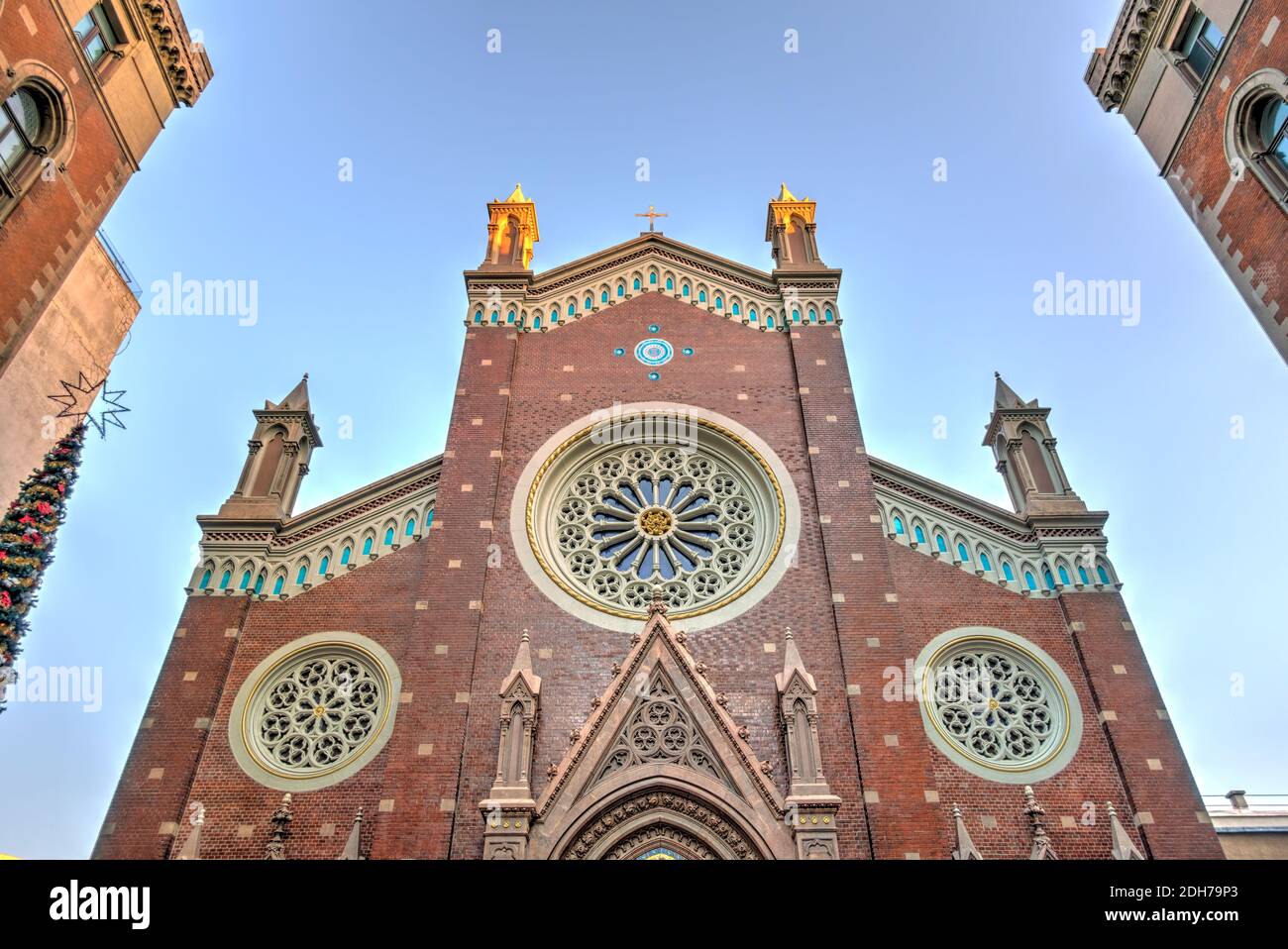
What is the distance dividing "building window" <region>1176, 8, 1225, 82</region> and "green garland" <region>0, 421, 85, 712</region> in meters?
25.5

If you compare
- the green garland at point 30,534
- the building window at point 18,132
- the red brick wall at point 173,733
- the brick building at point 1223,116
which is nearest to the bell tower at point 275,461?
the red brick wall at point 173,733

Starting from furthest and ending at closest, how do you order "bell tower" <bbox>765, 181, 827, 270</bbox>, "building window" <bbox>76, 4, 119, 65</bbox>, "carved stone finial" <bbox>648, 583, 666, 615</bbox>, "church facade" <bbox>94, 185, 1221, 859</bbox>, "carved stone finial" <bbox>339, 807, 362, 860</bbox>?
"bell tower" <bbox>765, 181, 827, 270</bbox>, "carved stone finial" <bbox>648, 583, 666, 615</bbox>, "church facade" <bbox>94, 185, 1221, 859</bbox>, "building window" <bbox>76, 4, 119, 65</bbox>, "carved stone finial" <bbox>339, 807, 362, 860</bbox>

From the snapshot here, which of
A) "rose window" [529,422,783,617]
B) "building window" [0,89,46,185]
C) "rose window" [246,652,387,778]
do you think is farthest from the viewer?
"rose window" [529,422,783,617]

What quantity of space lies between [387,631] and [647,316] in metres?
11.8

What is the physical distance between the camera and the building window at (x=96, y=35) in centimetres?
1587

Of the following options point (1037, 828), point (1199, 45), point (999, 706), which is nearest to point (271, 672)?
point (999, 706)

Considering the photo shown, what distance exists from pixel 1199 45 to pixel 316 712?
22222 millimetres

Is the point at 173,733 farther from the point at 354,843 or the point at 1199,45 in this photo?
the point at 1199,45

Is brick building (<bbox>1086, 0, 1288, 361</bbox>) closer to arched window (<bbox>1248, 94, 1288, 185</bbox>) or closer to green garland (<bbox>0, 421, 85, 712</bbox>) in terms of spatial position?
arched window (<bbox>1248, 94, 1288, 185</bbox>)

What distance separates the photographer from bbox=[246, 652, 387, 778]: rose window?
1766cm

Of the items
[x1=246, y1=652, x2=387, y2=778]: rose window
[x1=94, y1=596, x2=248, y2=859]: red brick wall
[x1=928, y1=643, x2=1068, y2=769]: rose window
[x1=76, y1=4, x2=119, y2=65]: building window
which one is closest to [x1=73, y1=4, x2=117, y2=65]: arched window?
[x1=76, y1=4, x2=119, y2=65]: building window

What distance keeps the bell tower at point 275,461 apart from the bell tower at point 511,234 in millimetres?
7135

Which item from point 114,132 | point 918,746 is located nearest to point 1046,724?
point 918,746

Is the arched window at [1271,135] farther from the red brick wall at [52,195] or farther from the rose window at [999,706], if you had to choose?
the red brick wall at [52,195]
